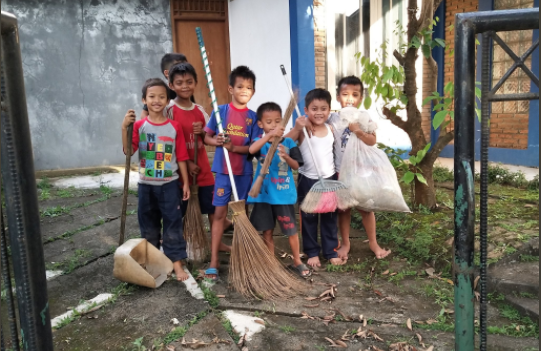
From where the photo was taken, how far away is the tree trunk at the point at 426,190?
4445 mm

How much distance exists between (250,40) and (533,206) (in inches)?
202

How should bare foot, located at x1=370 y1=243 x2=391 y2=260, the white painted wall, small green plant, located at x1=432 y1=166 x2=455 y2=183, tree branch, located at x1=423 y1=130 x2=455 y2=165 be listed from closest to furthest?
bare foot, located at x1=370 y1=243 x2=391 y2=260, tree branch, located at x1=423 y1=130 x2=455 y2=165, small green plant, located at x1=432 y1=166 x2=455 y2=183, the white painted wall

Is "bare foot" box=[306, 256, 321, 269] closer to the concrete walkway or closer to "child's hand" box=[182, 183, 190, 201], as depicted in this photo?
"child's hand" box=[182, 183, 190, 201]

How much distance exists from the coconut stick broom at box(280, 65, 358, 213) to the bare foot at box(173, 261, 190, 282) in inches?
40.4

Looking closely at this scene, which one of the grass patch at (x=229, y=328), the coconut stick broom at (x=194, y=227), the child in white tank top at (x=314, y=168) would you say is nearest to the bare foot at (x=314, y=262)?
the child in white tank top at (x=314, y=168)

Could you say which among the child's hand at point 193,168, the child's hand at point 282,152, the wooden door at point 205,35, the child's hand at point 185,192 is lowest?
the child's hand at point 185,192

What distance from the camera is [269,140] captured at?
3.22m

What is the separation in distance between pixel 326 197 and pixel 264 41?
4.73 meters

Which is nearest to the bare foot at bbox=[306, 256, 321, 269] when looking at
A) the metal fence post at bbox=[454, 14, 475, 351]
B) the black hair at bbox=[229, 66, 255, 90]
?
the black hair at bbox=[229, 66, 255, 90]

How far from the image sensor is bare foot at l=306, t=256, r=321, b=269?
11.7 feet

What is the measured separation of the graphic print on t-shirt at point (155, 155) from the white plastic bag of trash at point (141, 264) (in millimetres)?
510

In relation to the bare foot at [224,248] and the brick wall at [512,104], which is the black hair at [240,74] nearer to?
the bare foot at [224,248]

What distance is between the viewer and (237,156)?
11.5ft

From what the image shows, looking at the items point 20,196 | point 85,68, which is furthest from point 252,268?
point 85,68
